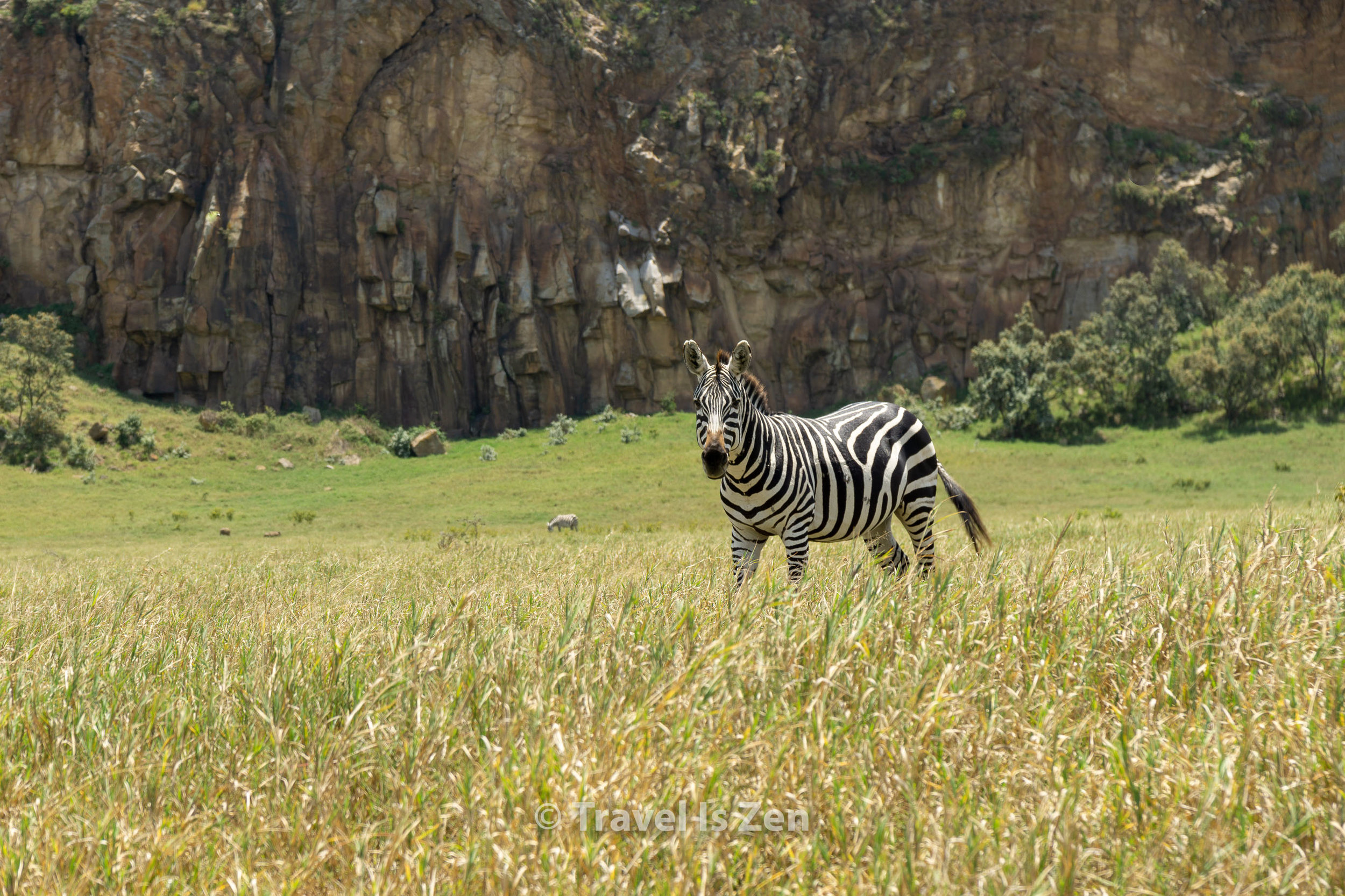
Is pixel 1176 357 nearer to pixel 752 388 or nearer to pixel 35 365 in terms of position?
pixel 752 388

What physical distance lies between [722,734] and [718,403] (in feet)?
15.2

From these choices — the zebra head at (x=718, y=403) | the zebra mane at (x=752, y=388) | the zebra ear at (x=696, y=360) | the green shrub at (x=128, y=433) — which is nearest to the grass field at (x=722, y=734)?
the zebra head at (x=718, y=403)

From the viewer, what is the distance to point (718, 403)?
24.8 ft

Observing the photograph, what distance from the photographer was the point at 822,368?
6194 centimetres

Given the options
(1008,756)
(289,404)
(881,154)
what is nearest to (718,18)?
(881,154)

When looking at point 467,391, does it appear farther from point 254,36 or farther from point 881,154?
point 881,154

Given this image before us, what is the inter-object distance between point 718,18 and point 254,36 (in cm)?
3221

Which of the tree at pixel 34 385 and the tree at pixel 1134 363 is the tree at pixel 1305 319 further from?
the tree at pixel 34 385

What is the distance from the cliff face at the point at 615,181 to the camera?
170 feet

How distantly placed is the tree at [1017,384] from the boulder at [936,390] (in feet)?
13.5

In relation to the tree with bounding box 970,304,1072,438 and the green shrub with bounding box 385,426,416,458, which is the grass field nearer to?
the tree with bounding box 970,304,1072,438

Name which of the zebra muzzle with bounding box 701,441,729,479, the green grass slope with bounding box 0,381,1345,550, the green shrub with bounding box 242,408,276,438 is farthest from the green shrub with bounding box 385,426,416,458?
the zebra muzzle with bounding box 701,441,729,479

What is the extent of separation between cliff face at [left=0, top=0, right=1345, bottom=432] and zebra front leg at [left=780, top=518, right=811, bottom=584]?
4972 cm

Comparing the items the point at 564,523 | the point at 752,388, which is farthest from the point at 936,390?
the point at 752,388
